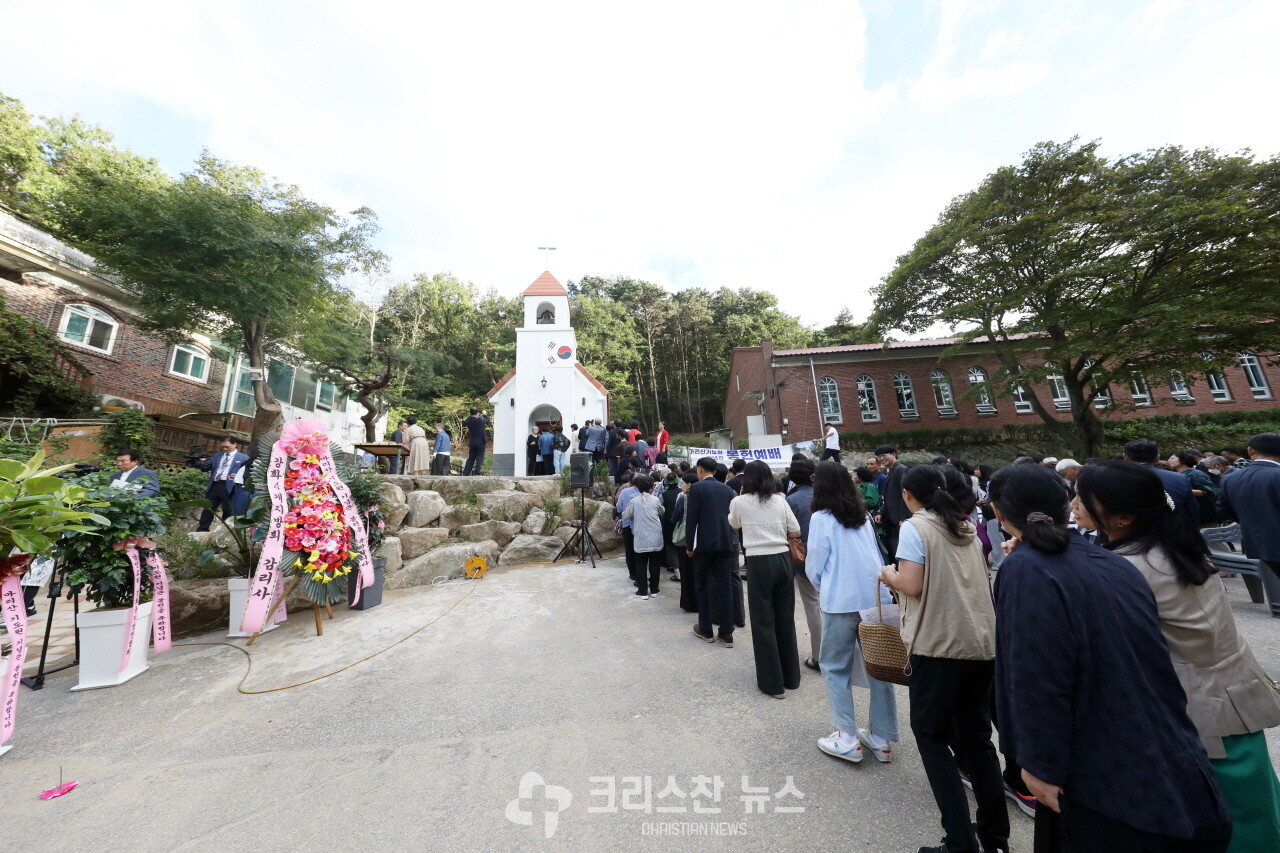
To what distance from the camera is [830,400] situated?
73.7ft

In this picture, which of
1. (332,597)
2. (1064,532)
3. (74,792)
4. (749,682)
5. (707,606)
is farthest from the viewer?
(332,597)

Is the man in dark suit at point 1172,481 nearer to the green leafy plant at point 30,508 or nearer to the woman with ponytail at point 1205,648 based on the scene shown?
the woman with ponytail at point 1205,648

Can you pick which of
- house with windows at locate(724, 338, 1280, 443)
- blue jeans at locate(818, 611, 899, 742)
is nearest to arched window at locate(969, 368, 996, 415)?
house with windows at locate(724, 338, 1280, 443)

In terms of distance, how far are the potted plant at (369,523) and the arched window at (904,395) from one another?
22.6 m

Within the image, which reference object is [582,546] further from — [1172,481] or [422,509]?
[1172,481]

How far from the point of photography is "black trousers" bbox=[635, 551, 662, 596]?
657 centimetres

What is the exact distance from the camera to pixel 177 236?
10758mm

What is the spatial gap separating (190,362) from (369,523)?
16.2 metres

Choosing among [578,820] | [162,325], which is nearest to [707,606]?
[578,820]

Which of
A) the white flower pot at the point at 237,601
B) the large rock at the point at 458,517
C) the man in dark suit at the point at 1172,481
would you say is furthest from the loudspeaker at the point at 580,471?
the man in dark suit at the point at 1172,481

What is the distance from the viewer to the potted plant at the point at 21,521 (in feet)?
8.93

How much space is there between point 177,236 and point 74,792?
42.7 feet

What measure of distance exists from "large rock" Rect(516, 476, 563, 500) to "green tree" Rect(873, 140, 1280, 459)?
15.9 meters

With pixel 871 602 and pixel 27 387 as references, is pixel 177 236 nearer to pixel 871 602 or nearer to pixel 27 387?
pixel 27 387
